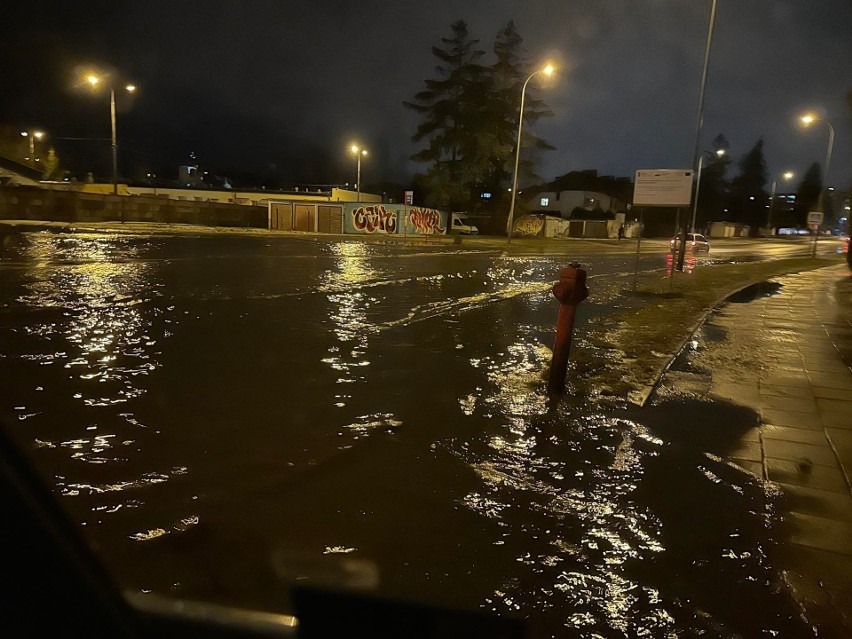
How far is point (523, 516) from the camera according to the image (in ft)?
12.8

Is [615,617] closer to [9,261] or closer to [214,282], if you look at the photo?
[214,282]

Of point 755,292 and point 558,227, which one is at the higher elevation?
point 558,227

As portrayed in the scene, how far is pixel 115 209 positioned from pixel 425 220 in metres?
22.0

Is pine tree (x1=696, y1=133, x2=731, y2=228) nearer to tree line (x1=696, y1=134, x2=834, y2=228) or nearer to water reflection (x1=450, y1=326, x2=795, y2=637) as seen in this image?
tree line (x1=696, y1=134, x2=834, y2=228)

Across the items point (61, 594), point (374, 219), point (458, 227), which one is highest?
point (374, 219)

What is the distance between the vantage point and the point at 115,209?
121 ft

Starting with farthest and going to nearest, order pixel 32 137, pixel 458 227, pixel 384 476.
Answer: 1. pixel 32 137
2. pixel 458 227
3. pixel 384 476

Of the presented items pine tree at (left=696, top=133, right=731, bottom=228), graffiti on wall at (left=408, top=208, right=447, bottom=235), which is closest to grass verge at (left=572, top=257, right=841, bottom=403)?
graffiti on wall at (left=408, top=208, right=447, bottom=235)

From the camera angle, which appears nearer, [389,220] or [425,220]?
[389,220]

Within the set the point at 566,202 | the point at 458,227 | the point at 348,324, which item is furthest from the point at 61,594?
the point at 566,202

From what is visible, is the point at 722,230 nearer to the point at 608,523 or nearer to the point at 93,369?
the point at 93,369

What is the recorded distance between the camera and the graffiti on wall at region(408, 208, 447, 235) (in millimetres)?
47844

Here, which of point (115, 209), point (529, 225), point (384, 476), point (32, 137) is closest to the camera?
point (384, 476)

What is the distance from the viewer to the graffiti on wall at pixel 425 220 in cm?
4784
